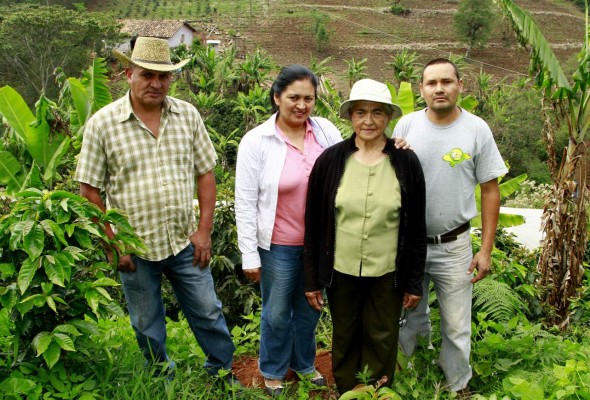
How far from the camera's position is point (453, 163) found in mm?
2600

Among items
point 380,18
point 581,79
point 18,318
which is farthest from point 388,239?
point 380,18

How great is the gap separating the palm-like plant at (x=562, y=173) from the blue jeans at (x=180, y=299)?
254 cm

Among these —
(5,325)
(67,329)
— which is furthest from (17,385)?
(5,325)

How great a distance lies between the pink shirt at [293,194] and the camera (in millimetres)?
2684

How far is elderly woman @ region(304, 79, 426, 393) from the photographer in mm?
2508

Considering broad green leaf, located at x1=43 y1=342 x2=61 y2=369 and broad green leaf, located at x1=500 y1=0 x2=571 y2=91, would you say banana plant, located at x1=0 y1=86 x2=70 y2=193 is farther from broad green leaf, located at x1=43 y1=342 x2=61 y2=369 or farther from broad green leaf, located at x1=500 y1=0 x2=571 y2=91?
broad green leaf, located at x1=500 y1=0 x2=571 y2=91

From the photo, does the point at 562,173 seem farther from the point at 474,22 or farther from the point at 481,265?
the point at 474,22

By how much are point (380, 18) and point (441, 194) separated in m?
51.6

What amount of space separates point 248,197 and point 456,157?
38.4 inches

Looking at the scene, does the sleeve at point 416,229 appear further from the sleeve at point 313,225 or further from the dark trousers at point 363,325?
the sleeve at point 313,225

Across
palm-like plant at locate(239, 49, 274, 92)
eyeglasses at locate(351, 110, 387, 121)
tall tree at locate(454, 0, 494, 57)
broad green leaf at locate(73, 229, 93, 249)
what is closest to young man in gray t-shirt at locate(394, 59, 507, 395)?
eyeglasses at locate(351, 110, 387, 121)

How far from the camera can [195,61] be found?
24.2 meters

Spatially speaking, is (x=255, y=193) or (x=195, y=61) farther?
(x=195, y=61)

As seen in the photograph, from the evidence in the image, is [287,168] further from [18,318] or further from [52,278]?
[18,318]
